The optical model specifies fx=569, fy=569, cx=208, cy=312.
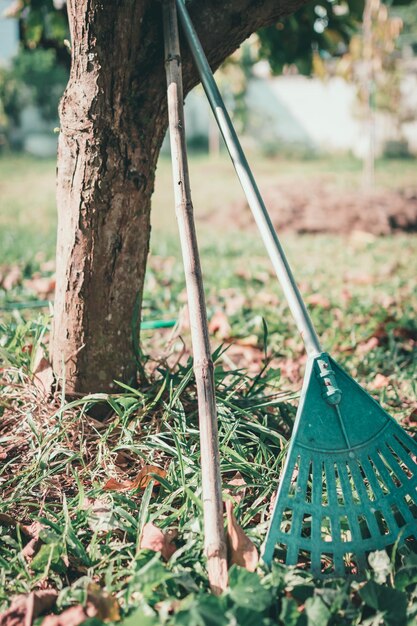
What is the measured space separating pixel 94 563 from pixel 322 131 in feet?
60.8

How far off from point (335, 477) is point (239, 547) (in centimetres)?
26

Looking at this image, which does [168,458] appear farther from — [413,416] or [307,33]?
[307,33]

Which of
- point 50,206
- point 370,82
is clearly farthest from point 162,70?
point 370,82

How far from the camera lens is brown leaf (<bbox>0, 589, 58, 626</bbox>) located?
1022 millimetres

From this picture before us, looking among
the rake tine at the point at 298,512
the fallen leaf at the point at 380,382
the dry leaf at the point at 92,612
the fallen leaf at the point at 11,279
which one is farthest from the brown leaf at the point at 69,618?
the fallen leaf at the point at 11,279

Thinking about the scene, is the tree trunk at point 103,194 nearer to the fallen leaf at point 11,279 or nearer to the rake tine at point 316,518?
the rake tine at point 316,518

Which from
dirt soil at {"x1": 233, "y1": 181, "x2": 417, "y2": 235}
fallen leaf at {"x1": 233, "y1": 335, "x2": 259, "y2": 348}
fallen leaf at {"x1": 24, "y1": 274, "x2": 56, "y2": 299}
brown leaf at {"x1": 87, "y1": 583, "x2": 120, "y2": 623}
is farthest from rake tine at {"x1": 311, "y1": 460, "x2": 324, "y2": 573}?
dirt soil at {"x1": 233, "y1": 181, "x2": 417, "y2": 235}

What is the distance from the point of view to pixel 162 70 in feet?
4.97

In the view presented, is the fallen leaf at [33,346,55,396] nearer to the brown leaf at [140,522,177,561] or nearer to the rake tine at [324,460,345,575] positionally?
the brown leaf at [140,522,177,561]

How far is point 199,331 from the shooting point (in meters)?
1.33

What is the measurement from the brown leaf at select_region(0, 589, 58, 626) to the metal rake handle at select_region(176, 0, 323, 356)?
0.73 m

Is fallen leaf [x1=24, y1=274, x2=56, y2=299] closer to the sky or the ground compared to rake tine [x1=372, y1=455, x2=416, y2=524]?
closer to the sky

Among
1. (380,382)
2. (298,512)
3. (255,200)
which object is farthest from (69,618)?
(380,382)

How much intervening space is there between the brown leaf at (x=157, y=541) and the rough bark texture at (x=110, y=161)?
529 mm
